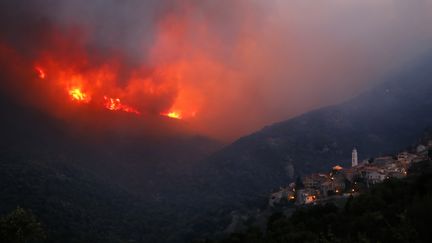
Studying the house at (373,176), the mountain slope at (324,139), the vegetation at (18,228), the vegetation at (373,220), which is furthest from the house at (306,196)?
the vegetation at (18,228)

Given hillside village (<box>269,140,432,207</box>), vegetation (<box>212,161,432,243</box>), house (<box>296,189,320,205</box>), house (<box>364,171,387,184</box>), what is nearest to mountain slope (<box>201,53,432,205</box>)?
hillside village (<box>269,140,432,207</box>)

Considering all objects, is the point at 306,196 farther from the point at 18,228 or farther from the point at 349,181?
the point at 18,228

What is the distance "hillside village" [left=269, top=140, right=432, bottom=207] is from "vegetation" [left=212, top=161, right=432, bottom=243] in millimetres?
28227

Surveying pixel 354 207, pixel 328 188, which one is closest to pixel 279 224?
pixel 354 207

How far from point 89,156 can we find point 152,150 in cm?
3264

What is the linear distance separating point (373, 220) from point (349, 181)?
5194 centimetres

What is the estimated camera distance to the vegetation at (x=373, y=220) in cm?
2981

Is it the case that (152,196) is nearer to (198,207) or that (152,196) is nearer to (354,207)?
(198,207)

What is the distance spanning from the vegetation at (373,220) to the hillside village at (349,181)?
2823 centimetres

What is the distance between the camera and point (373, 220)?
1487 inches

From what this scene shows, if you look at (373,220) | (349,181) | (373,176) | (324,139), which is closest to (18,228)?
(373,220)

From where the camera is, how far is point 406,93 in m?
166

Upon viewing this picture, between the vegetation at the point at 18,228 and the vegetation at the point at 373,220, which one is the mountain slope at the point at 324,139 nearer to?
the vegetation at the point at 373,220

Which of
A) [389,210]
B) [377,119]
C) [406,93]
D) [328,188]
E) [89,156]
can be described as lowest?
[389,210]
